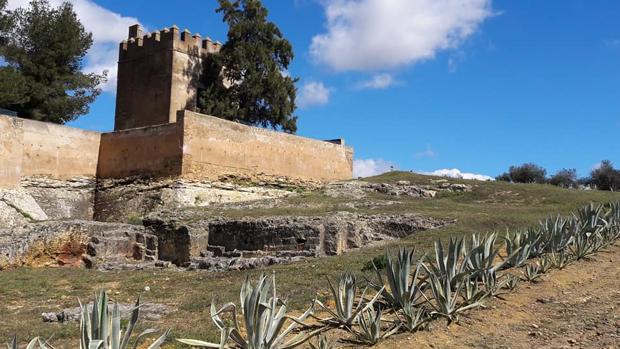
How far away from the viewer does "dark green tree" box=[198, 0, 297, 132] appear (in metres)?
A: 28.2

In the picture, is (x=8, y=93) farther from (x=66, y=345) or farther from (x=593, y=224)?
(x=593, y=224)

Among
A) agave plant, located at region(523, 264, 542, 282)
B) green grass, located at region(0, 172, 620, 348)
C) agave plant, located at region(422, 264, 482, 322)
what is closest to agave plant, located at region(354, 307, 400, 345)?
agave plant, located at region(422, 264, 482, 322)

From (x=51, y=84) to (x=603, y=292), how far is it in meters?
24.5

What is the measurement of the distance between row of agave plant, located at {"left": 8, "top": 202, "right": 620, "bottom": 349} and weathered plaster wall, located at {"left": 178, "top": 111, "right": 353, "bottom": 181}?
45.5 ft

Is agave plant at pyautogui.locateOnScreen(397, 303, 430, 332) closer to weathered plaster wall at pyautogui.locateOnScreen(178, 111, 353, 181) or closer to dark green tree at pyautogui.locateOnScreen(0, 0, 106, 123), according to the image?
weathered plaster wall at pyautogui.locateOnScreen(178, 111, 353, 181)

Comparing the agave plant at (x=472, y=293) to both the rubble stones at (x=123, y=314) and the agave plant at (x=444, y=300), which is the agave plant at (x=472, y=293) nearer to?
the agave plant at (x=444, y=300)

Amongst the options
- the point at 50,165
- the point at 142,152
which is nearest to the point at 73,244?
the point at 142,152

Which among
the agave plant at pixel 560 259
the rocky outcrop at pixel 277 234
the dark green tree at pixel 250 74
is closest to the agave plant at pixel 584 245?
the agave plant at pixel 560 259

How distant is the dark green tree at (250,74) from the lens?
2820 centimetres

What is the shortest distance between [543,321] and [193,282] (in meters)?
6.00

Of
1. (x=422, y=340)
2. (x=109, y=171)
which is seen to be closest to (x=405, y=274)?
(x=422, y=340)

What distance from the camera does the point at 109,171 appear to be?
878 inches

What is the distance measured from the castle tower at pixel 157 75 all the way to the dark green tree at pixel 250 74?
0.84 metres

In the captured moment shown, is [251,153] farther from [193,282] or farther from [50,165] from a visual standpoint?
[193,282]
